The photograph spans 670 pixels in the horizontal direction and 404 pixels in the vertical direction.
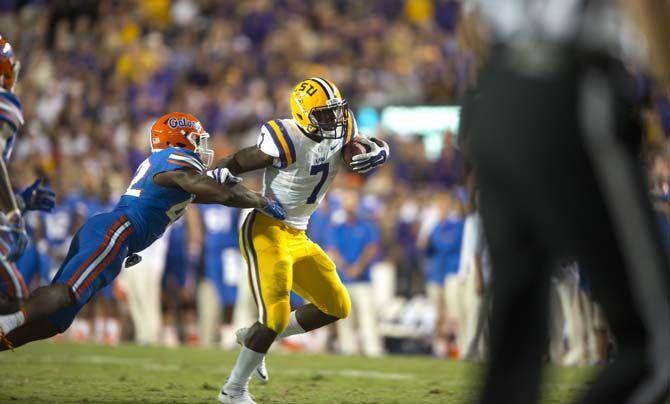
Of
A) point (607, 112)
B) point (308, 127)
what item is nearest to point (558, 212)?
point (607, 112)

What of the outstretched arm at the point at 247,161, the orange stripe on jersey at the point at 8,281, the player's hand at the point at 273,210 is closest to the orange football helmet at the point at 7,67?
the orange stripe on jersey at the point at 8,281

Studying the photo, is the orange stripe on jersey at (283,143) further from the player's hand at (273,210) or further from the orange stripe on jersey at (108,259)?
the orange stripe on jersey at (108,259)

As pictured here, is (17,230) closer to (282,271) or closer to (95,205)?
(282,271)

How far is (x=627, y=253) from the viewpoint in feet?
7.64

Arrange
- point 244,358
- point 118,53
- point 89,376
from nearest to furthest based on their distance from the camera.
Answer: point 244,358 → point 89,376 → point 118,53

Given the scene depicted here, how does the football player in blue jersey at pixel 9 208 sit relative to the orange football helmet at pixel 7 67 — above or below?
below

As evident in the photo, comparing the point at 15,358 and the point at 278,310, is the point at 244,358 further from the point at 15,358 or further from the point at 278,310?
the point at 15,358

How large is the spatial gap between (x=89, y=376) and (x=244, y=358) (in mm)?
2204

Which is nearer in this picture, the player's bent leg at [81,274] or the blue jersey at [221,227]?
the player's bent leg at [81,274]

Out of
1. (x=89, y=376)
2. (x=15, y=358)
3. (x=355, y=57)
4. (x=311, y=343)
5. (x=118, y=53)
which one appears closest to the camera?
(x=89, y=376)

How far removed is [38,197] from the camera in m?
5.93

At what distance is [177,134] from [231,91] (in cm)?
903

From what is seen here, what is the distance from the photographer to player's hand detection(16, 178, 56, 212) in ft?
19.4

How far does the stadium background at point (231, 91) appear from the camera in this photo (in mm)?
12344
